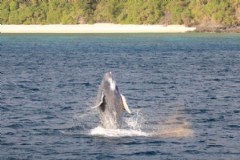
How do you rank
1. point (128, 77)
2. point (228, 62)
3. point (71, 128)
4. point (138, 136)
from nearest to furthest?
point (138, 136)
point (71, 128)
point (128, 77)
point (228, 62)

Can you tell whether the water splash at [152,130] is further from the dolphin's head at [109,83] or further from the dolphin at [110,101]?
the dolphin's head at [109,83]

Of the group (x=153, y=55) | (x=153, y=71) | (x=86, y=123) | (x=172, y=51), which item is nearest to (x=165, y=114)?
(x=86, y=123)

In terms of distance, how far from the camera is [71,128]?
40875mm

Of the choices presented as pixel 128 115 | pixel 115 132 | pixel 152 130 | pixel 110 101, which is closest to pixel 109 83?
pixel 110 101

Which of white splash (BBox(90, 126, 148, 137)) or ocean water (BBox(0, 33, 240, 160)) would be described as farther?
white splash (BBox(90, 126, 148, 137))

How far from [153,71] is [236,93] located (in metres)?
25.0

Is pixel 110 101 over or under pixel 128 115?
over

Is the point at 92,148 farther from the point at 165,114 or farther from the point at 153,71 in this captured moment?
the point at 153,71

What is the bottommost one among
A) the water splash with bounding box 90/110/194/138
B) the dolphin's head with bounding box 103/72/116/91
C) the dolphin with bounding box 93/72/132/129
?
the water splash with bounding box 90/110/194/138

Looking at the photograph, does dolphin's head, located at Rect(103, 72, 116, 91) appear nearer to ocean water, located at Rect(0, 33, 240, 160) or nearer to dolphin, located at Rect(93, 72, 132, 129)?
dolphin, located at Rect(93, 72, 132, 129)

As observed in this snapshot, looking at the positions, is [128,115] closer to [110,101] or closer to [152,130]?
[152,130]

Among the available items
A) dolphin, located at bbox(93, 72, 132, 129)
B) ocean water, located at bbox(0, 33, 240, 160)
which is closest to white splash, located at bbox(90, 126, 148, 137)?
ocean water, located at bbox(0, 33, 240, 160)

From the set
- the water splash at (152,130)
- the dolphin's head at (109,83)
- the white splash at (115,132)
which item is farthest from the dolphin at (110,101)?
the water splash at (152,130)

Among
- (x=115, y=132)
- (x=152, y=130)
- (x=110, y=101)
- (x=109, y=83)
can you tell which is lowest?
(x=152, y=130)
